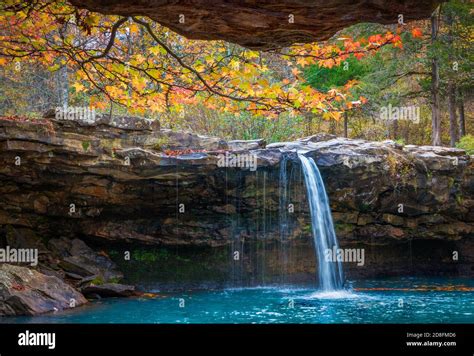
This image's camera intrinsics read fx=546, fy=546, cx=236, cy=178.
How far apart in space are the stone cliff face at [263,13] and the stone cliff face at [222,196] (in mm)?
9258

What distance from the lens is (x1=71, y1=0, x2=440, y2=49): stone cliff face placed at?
422 centimetres

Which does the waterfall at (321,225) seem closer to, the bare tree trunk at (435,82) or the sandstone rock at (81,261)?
the sandstone rock at (81,261)

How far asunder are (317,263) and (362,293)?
233cm

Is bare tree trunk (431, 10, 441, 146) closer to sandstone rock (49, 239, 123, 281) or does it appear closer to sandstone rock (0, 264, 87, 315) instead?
sandstone rock (49, 239, 123, 281)

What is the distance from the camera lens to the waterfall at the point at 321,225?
15117 mm

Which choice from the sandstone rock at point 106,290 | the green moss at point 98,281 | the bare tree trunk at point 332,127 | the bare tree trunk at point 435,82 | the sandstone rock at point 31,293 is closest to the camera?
the sandstone rock at point 31,293

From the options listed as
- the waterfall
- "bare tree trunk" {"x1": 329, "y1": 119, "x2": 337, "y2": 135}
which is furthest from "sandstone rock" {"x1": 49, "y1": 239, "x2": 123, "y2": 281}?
"bare tree trunk" {"x1": 329, "y1": 119, "x2": 337, "y2": 135}

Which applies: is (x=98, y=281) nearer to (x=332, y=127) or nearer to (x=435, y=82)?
(x=435, y=82)

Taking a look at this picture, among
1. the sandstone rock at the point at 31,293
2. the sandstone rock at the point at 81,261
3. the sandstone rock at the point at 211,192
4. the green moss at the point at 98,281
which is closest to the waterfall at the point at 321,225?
the sandstone rock at the point at 211,192

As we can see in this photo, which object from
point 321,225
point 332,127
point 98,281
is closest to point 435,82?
point 321,225

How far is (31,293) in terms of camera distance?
1130cm

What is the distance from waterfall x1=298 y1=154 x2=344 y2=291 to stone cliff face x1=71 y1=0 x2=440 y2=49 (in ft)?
34.0
